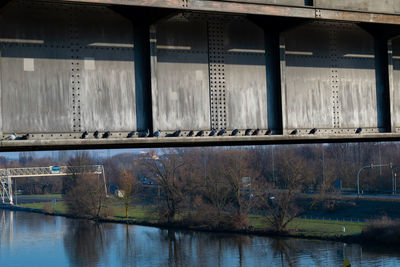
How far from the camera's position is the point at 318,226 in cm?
6531

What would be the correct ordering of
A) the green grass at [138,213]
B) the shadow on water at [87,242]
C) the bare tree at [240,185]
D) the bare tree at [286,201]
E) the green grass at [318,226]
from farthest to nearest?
the green grass at [138,213]
the bare tree at [240,185]
the bare tree at [286,201]
the green grass at [318,226]
the shadow on water at [87,242]

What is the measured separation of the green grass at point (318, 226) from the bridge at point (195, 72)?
47.7m

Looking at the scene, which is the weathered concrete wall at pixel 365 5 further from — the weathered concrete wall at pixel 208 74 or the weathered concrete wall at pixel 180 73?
the weathered concrete wall at pixel 180 73

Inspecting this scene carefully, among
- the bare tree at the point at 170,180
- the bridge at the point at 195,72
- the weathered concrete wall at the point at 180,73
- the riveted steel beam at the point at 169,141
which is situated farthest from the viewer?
the bare tree at the point at 170,180

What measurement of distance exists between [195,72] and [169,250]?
46.3 m

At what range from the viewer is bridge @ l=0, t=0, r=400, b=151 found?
36.7 ft

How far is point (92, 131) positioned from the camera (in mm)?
11562

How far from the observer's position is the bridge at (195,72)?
1118cm

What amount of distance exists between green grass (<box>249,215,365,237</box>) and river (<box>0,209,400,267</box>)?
2.88 metres

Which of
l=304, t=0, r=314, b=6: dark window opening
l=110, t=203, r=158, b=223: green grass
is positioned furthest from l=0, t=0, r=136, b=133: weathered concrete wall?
l=110, t=203, r=158, b=223: green grass

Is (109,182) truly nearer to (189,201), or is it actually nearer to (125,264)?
(189,201)

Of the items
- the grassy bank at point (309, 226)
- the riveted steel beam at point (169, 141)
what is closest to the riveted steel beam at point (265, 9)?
the riveted steel beam at point (169, 141)

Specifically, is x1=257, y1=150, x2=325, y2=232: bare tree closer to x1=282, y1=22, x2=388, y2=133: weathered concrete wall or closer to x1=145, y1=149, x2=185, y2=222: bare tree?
x1=145, y1=149, x2=185, y2=222: bare tree

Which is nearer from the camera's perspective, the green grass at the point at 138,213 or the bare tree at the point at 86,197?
the green grass at the point at 138,213
